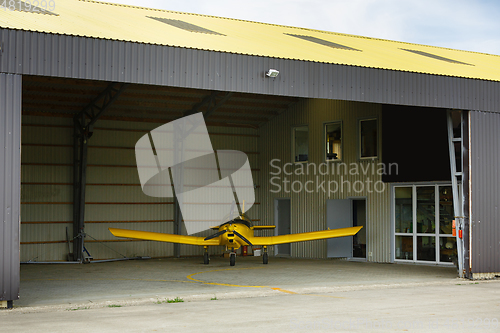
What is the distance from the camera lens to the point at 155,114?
22781mm

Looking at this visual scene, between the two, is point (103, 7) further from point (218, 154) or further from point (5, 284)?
point (5, 284)

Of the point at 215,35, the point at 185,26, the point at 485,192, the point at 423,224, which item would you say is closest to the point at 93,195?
the point at 185,26

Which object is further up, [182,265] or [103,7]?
[103,7]

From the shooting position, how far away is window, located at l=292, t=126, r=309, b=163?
22688 mm

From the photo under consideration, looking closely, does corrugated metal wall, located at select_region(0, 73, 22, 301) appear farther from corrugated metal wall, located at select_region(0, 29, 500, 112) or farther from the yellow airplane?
the yellow airplane

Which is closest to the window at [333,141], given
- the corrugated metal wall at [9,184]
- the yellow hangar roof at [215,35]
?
the yellow hangar roof at [215,35]

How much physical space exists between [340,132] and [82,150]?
959 centimetres

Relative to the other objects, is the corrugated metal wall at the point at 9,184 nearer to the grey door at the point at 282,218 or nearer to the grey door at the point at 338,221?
the grey door at the point at 338,221

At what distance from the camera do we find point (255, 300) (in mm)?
10781

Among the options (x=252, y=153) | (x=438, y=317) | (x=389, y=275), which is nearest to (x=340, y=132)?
(x=252, y=153)

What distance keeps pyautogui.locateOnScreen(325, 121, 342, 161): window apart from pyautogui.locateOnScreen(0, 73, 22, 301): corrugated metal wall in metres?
13.6

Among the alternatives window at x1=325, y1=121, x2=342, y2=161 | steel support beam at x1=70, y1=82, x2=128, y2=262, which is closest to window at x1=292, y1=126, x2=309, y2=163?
window at x1=325, y1=121, x2=342, y2=161

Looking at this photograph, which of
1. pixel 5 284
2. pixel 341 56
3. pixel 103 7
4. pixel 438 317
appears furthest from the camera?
pixel 103 7

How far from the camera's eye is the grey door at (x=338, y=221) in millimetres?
20797
